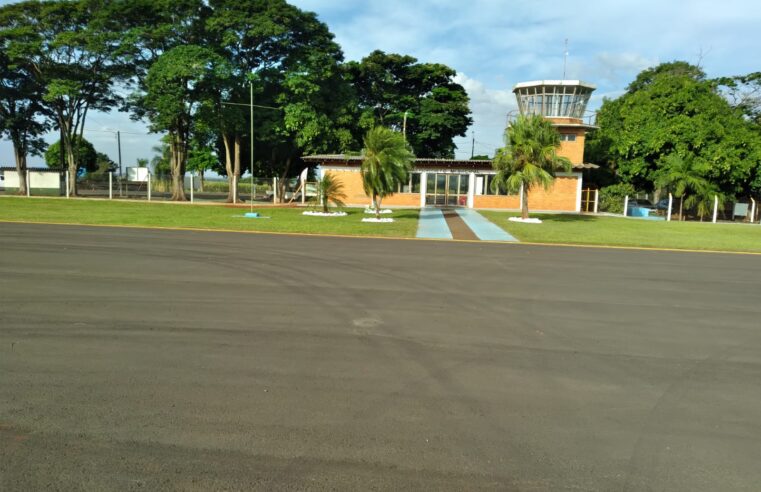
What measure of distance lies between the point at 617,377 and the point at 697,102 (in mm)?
40981

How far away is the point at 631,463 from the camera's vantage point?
3480 millimetres

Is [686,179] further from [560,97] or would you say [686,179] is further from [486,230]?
[486,230]

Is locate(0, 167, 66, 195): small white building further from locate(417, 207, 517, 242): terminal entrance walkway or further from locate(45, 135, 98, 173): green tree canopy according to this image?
locate(417, 207, 517, 242): terminal entrance walkway

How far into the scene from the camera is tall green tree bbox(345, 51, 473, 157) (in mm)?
50156

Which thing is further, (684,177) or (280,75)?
(280,75)

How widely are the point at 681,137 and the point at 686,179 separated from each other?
139 inches

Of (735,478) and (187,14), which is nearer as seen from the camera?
(735,478)

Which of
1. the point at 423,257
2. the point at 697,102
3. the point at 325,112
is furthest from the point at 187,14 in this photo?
the point at 697,102

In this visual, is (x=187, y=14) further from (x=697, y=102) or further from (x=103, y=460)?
(x=103, y=460)

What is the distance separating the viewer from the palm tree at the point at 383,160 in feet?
80.8

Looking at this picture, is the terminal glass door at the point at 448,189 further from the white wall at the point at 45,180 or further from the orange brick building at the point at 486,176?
the white wall at the point at 45,180

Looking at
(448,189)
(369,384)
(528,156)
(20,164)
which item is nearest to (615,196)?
(448,189)

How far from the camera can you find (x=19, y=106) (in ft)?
155

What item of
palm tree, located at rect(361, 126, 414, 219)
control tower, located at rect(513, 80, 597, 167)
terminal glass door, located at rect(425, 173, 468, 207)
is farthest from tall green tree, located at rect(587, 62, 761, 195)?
palm tree, located at rect(361, 126, 414, 219)
